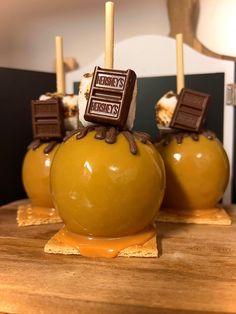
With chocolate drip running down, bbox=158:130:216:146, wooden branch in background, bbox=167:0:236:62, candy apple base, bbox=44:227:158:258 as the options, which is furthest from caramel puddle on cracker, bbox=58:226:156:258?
wooden branch in background, bbox=167:0:236:62

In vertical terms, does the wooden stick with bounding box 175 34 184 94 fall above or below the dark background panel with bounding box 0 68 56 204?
above

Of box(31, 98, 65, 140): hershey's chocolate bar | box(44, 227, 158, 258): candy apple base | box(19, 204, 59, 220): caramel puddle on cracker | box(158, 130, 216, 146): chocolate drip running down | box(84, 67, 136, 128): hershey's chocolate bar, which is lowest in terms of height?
box(19, 204, 59, 220): caramel puddle on cracker

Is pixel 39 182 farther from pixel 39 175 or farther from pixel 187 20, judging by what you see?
pixel 187 20

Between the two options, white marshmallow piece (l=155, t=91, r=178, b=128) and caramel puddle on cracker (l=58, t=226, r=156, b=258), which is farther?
white marshmallow piece (l=155, t=91, r=178, b=128)

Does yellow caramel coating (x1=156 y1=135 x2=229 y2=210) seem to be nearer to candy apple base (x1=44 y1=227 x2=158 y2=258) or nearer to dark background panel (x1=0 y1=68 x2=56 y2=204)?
candy apple base (x1=44 y1=227 x2=158 y2=258)

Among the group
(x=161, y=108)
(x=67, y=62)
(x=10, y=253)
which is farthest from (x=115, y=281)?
(x=67, y=62)

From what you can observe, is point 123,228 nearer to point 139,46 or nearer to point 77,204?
point 77,204
